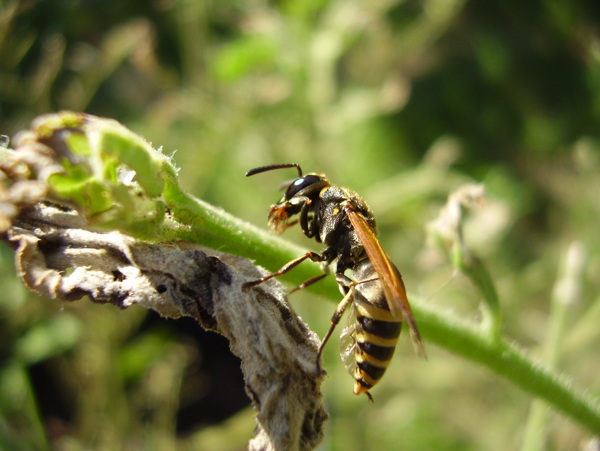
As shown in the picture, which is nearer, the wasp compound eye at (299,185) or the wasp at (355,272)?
the wasp at (355,272)

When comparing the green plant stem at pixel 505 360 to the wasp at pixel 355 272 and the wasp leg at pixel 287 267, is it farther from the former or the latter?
the wasp leg at pixel 287 267

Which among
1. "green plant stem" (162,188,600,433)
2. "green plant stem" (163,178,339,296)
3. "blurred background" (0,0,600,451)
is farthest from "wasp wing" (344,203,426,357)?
"blurred background" (0,0,600,451)

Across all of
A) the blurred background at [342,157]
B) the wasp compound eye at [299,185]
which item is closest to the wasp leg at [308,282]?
the wasp compound eye at [299,185]

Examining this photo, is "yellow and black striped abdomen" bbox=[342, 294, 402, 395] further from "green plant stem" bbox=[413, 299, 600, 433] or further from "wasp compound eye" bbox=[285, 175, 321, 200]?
"wasp compound eye" bbox=[285, 175, 321, 200]

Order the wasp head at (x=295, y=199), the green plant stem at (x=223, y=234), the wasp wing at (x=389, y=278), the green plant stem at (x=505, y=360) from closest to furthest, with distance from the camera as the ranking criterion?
the green plant stem at (x=223, y=234) < the wasp wing at (x=389, y=278) < the green plant stem at (x=505, y=360) < the wasp head at (x=295, y=199)

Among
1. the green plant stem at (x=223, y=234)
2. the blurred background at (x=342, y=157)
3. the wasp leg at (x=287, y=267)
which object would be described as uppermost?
the green plant stem at (x=223, y=234)

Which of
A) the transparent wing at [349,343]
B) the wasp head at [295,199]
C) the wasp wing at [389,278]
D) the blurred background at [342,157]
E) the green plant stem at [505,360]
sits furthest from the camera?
the blurred background at [342,157]

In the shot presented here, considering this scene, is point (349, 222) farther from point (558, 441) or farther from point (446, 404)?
point (446, 404)
